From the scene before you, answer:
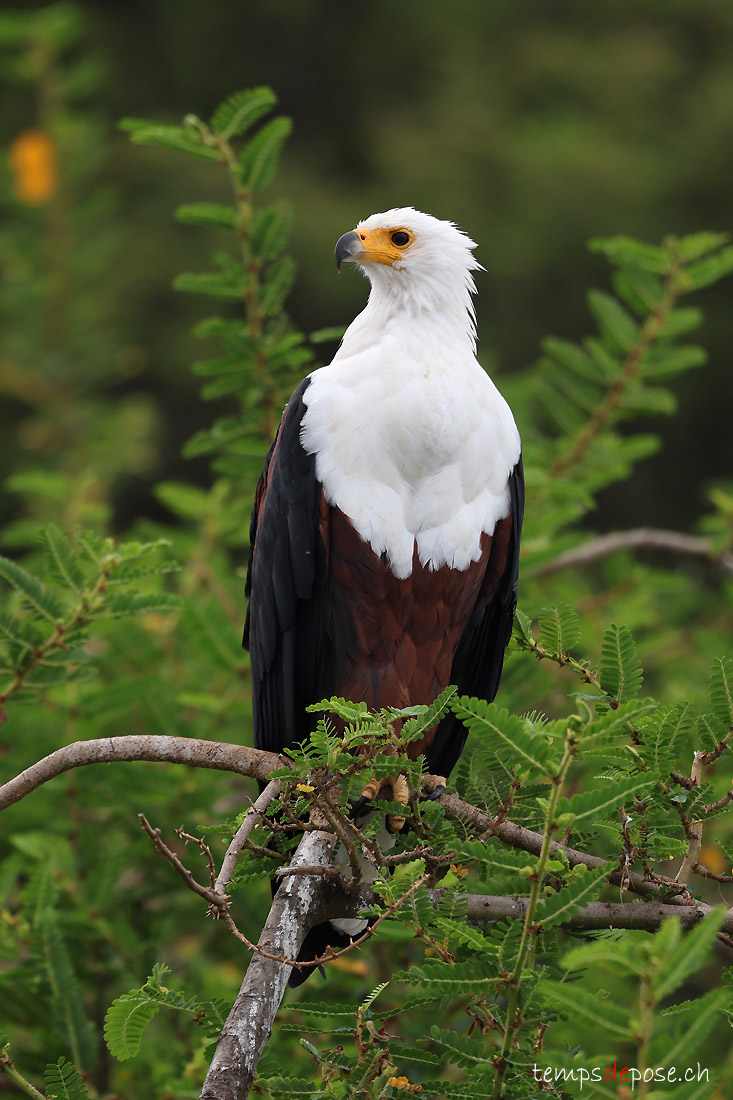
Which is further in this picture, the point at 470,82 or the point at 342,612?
the point at 470,82

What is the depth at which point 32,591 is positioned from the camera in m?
2.68

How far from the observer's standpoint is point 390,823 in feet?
8.59

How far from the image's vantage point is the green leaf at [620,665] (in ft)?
6.95

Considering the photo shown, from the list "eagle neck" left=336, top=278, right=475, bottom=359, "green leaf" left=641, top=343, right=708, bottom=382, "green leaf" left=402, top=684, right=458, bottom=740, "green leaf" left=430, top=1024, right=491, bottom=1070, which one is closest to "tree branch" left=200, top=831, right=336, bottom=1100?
"green leaf" left=430, top=1024, right=491, bottom=1070

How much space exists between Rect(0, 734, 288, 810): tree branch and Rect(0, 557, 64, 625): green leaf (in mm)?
593

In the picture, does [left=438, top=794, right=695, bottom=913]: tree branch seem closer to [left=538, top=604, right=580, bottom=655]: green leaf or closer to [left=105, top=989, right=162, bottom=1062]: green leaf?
[left=538, top=604, right=580, bottom=655]: green leaf

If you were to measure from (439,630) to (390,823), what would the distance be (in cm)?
50

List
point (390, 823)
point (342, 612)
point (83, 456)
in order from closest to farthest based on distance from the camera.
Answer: point (390, 823), point (342, 612), point (83, 456)

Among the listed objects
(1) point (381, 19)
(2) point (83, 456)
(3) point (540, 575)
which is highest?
(1) point (381, 19)

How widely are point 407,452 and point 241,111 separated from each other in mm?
1372

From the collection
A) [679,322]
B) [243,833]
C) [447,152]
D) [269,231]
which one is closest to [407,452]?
[243,833]

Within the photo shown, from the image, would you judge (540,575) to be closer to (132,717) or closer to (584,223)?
(132,717)

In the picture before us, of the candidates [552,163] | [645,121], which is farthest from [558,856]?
[645,121]

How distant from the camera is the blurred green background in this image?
34.9ft
